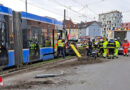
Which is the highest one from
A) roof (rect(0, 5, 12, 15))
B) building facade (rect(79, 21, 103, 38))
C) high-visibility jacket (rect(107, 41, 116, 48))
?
building facade (rect(79, 21, 103, 38))

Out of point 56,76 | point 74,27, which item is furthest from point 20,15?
point 74,27

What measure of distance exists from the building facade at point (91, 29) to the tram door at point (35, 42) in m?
72.8

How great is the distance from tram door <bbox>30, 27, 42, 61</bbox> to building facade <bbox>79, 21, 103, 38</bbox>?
72.8 meters

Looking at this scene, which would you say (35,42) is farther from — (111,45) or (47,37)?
(111,45)

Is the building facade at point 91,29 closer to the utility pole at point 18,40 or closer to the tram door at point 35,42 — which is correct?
the tram door at point 35,42

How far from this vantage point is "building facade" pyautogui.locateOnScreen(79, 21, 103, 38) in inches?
3241

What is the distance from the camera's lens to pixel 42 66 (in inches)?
364

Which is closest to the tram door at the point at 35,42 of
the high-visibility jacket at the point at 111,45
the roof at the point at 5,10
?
the roof at the point at 5,10

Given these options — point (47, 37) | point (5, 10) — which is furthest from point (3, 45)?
point (47, 37)

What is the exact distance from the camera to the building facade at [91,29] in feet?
270

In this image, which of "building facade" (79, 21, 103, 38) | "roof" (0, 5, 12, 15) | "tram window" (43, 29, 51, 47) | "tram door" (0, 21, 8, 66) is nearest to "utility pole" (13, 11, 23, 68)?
"roof" (0, 5, 12, 15)

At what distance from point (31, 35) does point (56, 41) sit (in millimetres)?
3663

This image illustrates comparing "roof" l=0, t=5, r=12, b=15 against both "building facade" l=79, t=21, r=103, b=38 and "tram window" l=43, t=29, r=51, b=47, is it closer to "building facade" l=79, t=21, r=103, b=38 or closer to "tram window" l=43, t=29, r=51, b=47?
"tram window" l=43, t=29, r=51, b=47

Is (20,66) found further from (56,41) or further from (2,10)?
(56,41)
